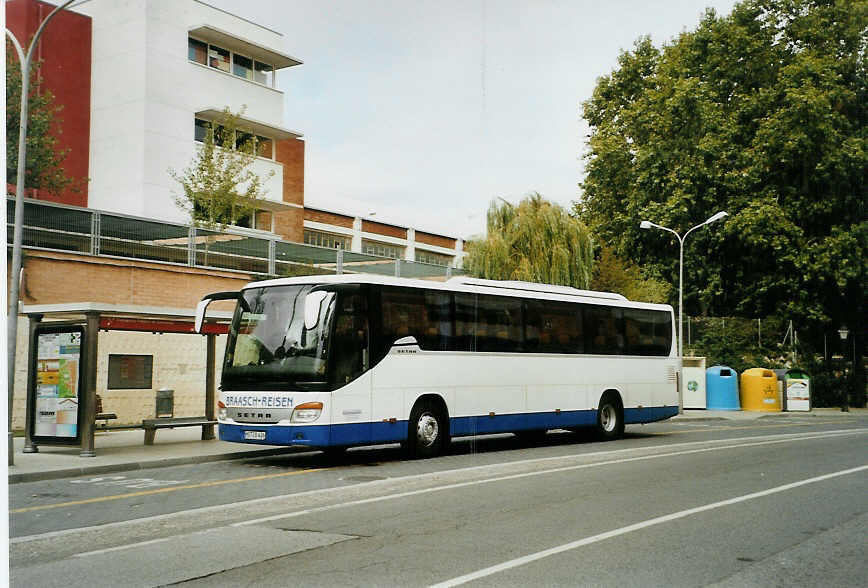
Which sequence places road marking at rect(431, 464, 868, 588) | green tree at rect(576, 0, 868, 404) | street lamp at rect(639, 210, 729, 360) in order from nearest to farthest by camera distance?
road marking at rect(431, 464, 868, 588) < street lamp at rect(639, 210, 729, 360) < green tree at rect(576, 0, 868, 404)

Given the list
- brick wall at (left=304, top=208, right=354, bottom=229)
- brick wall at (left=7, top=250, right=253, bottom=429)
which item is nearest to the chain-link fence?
brick wall at (left=7, top=250, right=253, bottom=429)

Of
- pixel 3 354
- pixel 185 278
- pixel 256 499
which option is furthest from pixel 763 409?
pixel 3 354

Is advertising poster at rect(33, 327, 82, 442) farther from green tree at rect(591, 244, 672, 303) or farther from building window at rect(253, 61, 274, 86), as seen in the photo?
green tree at rect(591, 244, 672, 303)

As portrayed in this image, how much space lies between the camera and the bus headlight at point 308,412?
14.3 metres

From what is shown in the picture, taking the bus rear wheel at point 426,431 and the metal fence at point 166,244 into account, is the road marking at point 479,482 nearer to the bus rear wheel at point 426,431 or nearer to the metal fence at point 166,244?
the bus rear wheel at point 426,431

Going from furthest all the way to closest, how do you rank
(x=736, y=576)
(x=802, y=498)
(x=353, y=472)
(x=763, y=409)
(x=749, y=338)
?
(x=749, y=338) < (x=763, y=409) < (x=353, y=472) < (x=802, y=498) < (x=736, y=576)

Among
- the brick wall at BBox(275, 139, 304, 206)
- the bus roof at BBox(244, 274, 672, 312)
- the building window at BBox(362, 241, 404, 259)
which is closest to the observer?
the bus roof at BBox(244, 274, 672, 312)

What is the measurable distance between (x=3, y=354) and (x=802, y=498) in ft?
29.2

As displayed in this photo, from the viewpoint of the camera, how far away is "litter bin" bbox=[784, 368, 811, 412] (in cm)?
3531

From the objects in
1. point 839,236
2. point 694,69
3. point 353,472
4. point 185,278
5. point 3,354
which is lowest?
point 353,472

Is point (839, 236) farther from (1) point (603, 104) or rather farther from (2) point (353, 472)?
(2) point (353, 472)

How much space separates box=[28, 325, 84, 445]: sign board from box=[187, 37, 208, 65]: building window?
2011cm

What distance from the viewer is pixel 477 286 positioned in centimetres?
1755

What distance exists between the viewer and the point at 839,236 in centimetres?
3378
